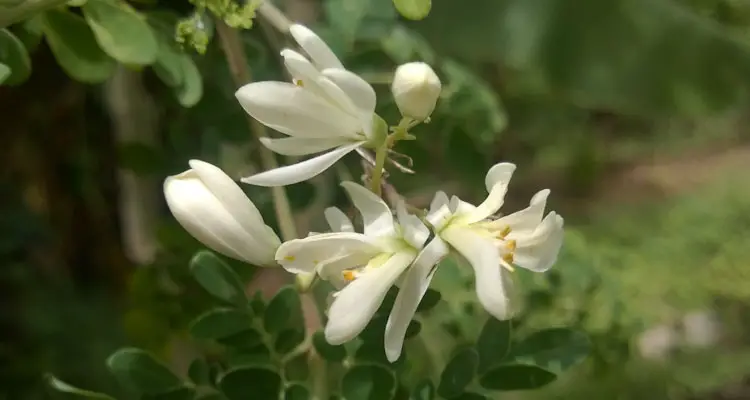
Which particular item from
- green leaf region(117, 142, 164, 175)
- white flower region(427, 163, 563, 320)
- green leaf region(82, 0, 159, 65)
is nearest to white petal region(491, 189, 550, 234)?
white flower region(427, 163, 563, 320)

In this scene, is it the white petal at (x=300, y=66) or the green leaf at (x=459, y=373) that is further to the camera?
the green leaf at (x=459, y=373)

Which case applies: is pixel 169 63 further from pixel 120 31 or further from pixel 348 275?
pixel 348 275

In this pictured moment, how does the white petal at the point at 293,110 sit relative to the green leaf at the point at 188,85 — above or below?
above

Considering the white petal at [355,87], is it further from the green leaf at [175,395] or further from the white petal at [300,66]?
the green leaf at [175,395]

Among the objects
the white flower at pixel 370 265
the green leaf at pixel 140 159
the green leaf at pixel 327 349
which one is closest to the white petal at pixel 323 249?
the white flower at pixel 370 265

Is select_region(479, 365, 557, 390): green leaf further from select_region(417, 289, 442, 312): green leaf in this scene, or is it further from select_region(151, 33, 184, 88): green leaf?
select_region(151, 33, 184, 88): green leaf

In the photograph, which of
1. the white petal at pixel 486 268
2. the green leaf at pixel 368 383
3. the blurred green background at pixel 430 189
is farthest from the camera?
the blurred green background at pixel 430 189

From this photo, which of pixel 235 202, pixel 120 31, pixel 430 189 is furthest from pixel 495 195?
pixel 430 189
